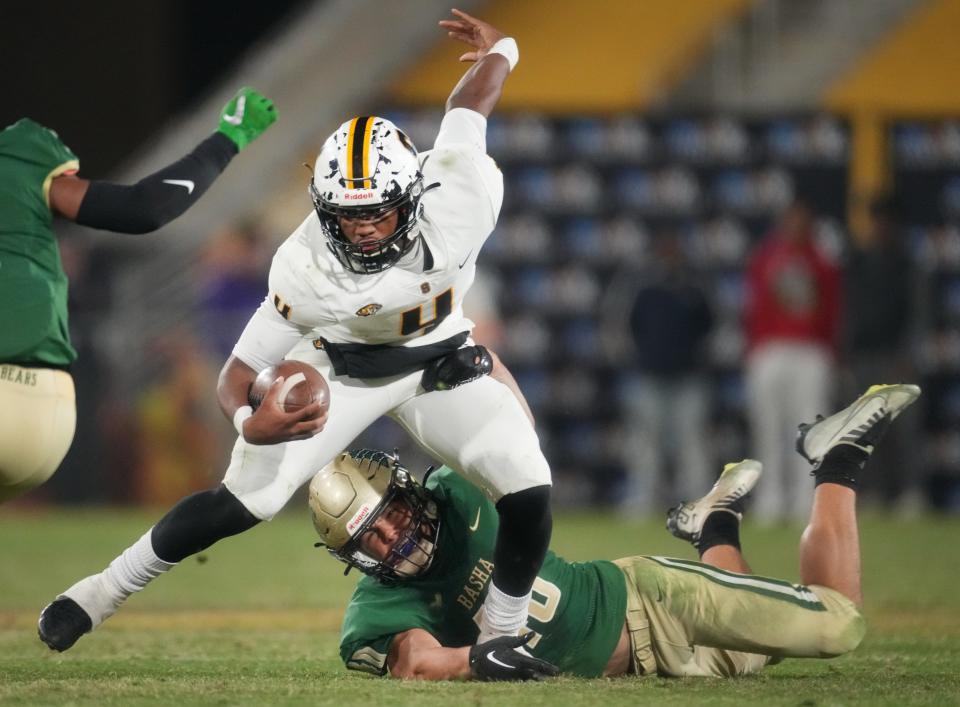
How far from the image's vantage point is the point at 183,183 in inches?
191

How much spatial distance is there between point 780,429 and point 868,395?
220 inches

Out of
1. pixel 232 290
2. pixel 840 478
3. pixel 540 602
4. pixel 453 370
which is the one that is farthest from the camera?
pixel 232 290

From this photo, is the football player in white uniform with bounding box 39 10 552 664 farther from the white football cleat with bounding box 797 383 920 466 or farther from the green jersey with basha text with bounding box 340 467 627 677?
the white football cleat with bounding box 797 383 920 466

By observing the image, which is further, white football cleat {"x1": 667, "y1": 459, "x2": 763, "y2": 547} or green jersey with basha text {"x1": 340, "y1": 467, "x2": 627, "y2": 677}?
white football cleat {"x1": 667, "y1": 459, "x2": 763, "y2": 547}

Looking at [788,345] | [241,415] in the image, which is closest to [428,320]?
[241,415]

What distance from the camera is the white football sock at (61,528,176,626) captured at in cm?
456

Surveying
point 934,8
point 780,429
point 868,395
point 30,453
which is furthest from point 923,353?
point 30,453

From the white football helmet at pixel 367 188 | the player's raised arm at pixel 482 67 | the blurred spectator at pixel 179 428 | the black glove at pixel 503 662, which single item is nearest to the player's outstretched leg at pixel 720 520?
the black glove at pixel 503 662

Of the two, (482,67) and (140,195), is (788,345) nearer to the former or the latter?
(482,67)

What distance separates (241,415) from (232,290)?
6.88 m

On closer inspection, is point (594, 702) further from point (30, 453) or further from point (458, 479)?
point (30, 453)

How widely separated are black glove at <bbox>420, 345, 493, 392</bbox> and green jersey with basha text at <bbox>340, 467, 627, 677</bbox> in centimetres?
35

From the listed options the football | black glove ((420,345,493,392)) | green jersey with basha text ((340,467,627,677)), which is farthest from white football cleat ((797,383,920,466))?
the football

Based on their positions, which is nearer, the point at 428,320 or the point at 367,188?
the point at 367,188
